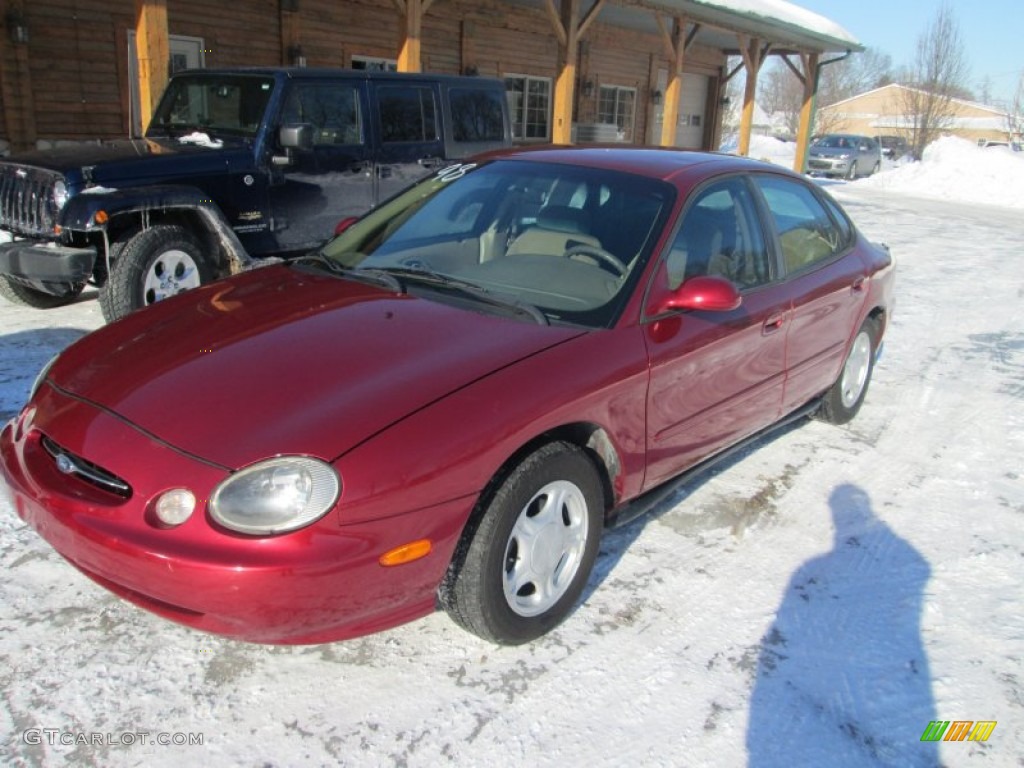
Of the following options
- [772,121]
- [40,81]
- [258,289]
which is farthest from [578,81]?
[772,121]

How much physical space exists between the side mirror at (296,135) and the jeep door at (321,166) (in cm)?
16

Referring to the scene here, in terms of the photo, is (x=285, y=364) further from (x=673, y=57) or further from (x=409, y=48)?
(x=673, y=57)

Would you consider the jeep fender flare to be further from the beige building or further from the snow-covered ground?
the beige building

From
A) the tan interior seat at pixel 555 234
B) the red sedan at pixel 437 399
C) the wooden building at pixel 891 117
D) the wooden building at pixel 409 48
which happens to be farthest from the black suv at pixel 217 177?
the wooden building at pixel 891 117

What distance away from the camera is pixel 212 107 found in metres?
6.52

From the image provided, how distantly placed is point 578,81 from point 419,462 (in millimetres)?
18058

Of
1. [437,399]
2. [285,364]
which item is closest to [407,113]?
[285,364]

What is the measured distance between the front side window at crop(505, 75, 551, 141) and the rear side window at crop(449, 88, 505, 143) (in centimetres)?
942

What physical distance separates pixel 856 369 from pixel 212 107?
519 cm

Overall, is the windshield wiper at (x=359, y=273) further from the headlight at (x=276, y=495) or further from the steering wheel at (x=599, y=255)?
the headlight at (x=276, y=495)

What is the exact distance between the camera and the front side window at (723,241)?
3.24 m

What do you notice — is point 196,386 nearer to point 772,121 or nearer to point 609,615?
point 609,615

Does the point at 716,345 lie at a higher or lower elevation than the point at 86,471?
higher

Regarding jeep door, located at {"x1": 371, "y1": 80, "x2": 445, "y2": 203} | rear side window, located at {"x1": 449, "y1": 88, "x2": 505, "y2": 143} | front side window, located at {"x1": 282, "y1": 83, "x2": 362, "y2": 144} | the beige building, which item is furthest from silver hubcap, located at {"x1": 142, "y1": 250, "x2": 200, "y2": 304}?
the beige building
